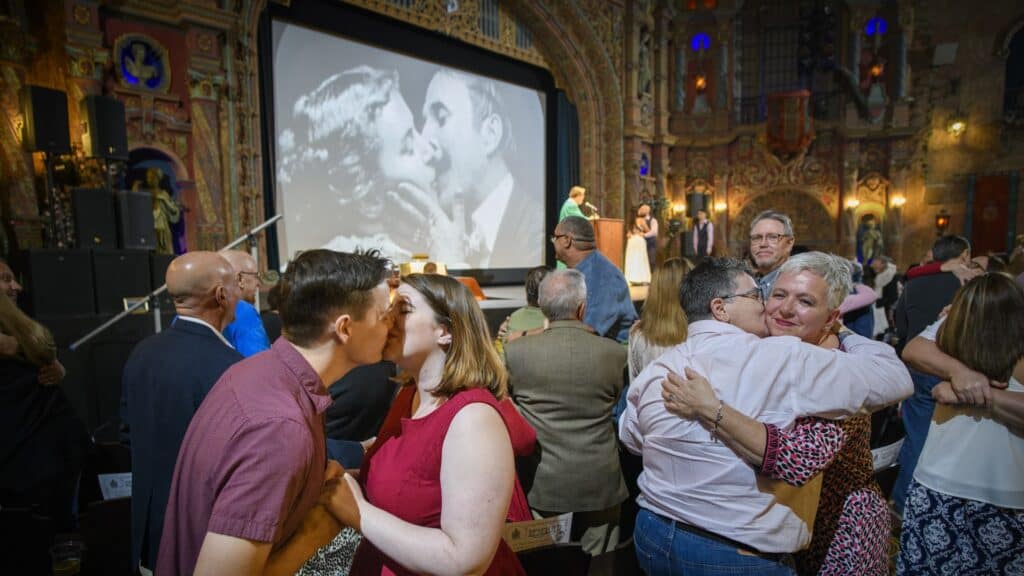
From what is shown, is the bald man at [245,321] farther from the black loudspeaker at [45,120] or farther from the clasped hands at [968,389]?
the black loudspeaker at [45,120]

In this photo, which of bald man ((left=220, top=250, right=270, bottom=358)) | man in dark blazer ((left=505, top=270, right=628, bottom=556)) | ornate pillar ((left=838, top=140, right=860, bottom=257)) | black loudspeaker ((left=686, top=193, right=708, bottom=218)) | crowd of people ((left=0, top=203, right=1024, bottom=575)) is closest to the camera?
crowd of people ((left=0, top=203, right=1024, bottom=575))

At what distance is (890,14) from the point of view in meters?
14.1

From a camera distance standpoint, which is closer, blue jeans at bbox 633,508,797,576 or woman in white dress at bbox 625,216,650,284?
blue jeans at bbox 633,508,797,576

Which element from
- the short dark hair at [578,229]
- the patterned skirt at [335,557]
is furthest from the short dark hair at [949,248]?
the patterned skirt at [335,557]

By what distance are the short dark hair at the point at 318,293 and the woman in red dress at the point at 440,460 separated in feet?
0.48

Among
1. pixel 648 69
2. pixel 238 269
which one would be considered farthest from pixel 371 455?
pixel 648 69

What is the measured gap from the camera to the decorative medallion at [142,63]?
19.4ft

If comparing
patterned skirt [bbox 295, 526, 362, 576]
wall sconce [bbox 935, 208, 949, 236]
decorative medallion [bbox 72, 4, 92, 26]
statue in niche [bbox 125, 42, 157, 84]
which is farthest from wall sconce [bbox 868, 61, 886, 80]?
patterned skirt [bbox 295, 526, 362, 576]

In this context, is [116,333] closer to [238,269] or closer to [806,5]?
[238,269]

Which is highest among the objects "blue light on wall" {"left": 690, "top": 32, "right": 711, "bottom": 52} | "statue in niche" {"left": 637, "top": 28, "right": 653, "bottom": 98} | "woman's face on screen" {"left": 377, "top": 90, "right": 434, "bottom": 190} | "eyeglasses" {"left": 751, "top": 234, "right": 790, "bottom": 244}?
"blue light on wall" {"left": 690, "top": 32, "right": 711, "bottom": 52}

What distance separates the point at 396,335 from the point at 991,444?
2.05m

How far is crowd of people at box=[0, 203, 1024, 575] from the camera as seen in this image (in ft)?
3.26

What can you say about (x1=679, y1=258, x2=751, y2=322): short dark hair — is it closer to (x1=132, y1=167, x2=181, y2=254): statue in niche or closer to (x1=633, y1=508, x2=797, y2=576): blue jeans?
(x1=633, y1=508, x2=797, y2=576): blue jeans

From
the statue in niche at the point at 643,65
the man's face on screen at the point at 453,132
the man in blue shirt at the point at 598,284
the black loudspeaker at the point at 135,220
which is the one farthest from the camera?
the statue in niche at the point at 643,65
